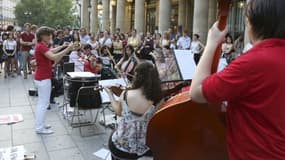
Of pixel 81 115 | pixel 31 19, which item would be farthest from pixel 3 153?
pixel 31 19

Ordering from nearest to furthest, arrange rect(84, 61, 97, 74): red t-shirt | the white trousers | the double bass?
the double bass → the white trousers → rect(84, 61, 97, 74): red t-shirt

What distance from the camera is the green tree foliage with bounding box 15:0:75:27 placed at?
68.7m

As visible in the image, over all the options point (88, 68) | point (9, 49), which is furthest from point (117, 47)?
point (88, 68)

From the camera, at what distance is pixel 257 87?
53.4 inches

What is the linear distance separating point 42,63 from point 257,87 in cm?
520

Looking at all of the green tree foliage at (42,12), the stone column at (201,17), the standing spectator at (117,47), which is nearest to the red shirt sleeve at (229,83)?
the standing spectator at (117,47)

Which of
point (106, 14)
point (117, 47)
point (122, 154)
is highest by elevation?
point (106, 14)

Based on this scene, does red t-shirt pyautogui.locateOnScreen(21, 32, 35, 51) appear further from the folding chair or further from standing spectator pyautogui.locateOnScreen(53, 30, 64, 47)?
the folding chair

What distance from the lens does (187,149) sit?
1.79 m

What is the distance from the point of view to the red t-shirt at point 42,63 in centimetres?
585

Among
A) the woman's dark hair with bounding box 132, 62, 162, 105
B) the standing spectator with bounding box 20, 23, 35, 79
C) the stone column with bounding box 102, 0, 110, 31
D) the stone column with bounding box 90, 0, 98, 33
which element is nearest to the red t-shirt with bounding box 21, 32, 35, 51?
the standing spectator with bounding box 20, 23, 35, 79

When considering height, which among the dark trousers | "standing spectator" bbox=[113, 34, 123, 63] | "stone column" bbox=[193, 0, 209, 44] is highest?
"stone column" bbox=[193, 0, 209, 44]

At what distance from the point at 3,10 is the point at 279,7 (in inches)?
4863

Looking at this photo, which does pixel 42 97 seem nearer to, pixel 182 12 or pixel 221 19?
pixel 221 19
